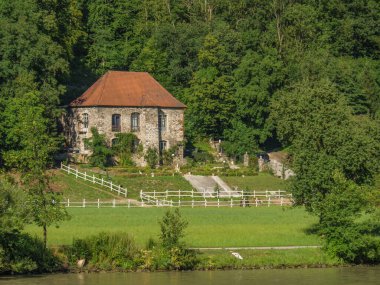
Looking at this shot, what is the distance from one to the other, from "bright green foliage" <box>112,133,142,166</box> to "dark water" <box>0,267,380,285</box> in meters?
51.8

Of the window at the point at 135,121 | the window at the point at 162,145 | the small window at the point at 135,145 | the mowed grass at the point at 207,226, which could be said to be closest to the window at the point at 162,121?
the window at the point at 162,145

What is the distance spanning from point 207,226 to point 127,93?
4310 centimetres

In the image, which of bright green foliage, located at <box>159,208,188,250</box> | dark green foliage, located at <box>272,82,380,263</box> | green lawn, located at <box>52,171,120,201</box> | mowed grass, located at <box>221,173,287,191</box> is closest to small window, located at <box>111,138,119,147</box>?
mowed grass, located at <box>221,173,287,191</box>

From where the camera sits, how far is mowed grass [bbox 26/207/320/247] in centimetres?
5806

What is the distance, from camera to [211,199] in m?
89.2

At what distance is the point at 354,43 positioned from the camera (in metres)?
128

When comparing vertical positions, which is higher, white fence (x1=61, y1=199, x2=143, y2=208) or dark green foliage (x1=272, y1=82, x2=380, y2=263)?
dark green foliage (x1=272, y1=82, x2=380, y2=263)

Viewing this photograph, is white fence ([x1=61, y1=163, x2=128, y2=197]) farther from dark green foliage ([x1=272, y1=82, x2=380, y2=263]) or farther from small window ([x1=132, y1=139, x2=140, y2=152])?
dark green foliage ([x1=272, y1=82, x2=380, y2=263])

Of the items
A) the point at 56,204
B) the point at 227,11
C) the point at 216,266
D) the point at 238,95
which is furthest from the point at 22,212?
the point at 227,11

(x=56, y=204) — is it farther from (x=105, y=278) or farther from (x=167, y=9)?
(x=167, y=9)

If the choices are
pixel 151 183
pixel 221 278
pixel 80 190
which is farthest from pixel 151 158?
pixel 221 278

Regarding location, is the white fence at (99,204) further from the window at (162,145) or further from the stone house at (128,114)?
the window at (162,145)

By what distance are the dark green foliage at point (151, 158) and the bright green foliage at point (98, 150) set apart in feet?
10.7

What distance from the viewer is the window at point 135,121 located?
106m
